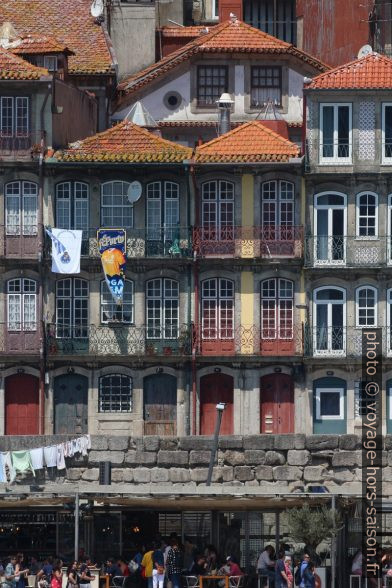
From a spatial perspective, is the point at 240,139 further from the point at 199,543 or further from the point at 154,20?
the point at 199,543

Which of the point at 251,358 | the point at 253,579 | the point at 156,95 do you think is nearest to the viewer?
the point at 253,579

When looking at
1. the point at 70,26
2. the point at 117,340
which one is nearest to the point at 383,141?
the point at 117,340

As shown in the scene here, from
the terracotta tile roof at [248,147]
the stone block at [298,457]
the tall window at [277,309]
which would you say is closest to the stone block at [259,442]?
the stone block at [298,457]

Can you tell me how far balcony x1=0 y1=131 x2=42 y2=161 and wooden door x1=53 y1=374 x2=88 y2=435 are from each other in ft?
22.7

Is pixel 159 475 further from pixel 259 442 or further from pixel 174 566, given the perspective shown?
pixel 174 566

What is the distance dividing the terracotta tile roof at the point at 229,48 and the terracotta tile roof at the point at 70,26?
1.69 m

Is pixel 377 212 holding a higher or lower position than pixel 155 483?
higher

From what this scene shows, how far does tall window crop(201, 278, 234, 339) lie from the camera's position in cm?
9819

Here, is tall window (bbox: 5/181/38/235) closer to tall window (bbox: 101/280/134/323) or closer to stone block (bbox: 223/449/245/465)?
tall window (bbox: 101/280/134/323)

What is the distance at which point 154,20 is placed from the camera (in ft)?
359

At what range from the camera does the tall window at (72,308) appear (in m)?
98.1

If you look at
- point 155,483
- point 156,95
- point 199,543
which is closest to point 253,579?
point 199,543

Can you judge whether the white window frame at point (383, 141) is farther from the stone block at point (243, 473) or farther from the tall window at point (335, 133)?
the stone block at point (243, 473)

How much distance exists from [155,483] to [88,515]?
982cm
